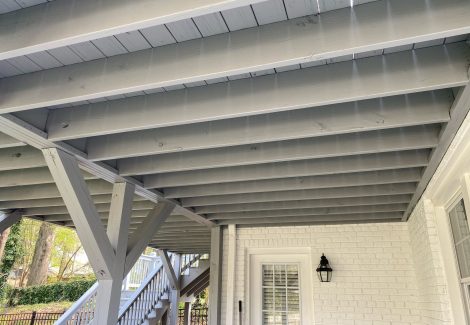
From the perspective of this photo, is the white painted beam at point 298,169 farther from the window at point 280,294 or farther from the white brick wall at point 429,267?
the window at point 280,294

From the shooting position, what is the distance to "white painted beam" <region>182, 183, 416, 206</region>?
3.96m

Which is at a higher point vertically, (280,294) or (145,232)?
(145,232)

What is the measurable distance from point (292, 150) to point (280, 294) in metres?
3.30

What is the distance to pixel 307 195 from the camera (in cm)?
420

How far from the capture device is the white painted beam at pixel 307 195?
156 inches

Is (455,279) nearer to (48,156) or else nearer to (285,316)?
(285,316)

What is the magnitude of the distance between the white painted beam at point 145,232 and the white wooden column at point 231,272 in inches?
64.5

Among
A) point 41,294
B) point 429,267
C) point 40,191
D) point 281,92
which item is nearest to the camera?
point 281,92

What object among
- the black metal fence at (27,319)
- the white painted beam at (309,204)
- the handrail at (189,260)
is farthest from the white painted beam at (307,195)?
the black metal fence at (27,319)

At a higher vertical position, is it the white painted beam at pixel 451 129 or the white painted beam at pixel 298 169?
the white painted beam at pixel 298 169

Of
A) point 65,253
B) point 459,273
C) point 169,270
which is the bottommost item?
point 459,273

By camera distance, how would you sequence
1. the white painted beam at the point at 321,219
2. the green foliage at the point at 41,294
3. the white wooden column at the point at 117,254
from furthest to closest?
1. the green foliage at the point at 41,294
2. the white painted beam at the point at 321,219
3. the white wooden column at the point at 117,254

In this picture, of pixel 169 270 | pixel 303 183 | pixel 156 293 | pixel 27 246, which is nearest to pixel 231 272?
pixel 303 183

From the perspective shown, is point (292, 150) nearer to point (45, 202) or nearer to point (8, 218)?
point (45, 202)
